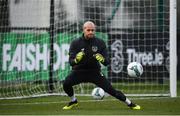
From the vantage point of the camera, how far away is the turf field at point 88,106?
14.0m

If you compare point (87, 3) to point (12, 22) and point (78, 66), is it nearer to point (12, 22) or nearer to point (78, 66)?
point (12, 22)

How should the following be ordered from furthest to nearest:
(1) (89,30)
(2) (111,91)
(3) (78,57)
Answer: (2) (111,91) → (1) (89,30) → (3) (78,57)

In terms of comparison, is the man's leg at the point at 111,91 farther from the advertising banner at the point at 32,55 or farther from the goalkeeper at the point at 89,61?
the advertising banner at the point at 32,55

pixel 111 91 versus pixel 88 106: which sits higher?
pixel 111 91

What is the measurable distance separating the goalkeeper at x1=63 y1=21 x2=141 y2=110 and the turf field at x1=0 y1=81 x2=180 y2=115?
1.37ft

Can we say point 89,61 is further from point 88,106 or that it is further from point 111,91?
point 88,106

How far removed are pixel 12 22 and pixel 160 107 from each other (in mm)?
6981

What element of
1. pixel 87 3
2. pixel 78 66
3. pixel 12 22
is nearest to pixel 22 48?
pixel 12 22

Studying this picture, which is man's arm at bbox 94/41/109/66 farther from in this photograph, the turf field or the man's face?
the turf field

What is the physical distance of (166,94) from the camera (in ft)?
59.9

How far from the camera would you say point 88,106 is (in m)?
15.6

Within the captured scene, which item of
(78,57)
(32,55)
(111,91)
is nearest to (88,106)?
(111,91)

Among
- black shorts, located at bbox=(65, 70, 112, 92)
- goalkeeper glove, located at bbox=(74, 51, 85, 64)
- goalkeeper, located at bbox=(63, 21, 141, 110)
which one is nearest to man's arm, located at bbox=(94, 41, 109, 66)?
goalkeeper, located at bbox=(63, 21, 141, 110)

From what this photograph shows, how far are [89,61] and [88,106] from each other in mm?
1243
